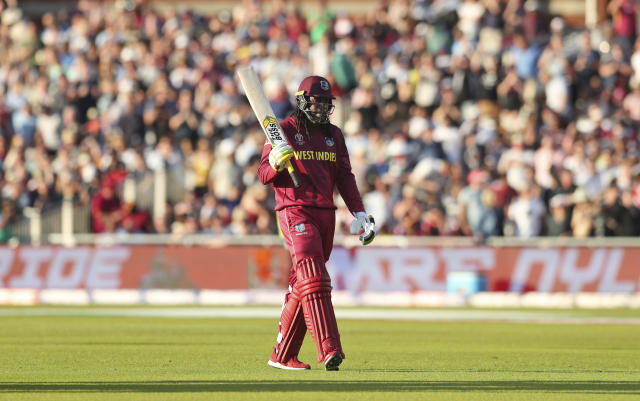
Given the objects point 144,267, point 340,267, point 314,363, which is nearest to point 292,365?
point 314,363

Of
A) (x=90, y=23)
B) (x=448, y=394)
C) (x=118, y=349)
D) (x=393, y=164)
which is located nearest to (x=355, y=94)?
(x=393, y=164)

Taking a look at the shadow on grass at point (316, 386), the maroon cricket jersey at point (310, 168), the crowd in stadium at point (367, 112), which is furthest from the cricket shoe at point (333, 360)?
the crowd in stadium at point (367, 112)

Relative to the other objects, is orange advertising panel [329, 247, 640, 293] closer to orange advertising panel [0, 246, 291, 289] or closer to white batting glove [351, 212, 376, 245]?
orange advertising panel [0, 246, 291, 289]

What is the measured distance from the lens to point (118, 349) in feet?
43.4

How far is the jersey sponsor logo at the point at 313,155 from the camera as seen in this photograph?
35.2 ft

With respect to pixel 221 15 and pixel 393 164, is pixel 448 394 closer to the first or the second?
pixel 393 164

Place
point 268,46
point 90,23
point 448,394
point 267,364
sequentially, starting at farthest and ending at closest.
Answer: point 90,23 < point 268,46 < point 267,364 < point 448,394

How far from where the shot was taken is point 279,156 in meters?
10.3

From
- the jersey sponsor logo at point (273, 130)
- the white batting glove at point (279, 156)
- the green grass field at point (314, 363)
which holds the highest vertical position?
the jersey sponsor logo at point (273, 130)

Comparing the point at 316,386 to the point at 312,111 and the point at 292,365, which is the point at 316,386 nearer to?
the point at 292,365

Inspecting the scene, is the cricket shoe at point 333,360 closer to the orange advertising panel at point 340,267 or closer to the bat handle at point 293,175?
the bat handle at point 293,175

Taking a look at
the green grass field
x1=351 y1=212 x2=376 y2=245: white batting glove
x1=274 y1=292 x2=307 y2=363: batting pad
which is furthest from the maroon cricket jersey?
the green grass field

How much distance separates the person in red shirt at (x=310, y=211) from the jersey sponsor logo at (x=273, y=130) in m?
0.11

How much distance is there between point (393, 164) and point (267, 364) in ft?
43.5
